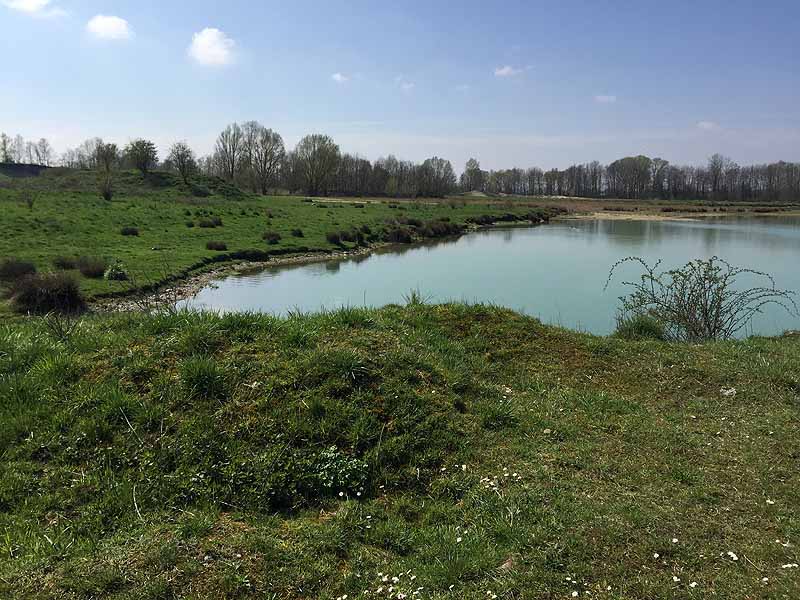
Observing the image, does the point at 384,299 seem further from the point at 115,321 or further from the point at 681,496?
the point at 681,496

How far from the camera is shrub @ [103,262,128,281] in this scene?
19.7 meters

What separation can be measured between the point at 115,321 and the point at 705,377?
7.70 metres

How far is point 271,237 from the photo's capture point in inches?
1387

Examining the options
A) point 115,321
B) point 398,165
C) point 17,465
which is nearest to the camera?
point 17,465

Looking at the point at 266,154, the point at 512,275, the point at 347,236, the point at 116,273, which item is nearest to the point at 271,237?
the point at 347,236

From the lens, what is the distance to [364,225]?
44.5 m

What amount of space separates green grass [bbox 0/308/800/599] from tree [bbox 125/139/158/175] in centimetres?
7011

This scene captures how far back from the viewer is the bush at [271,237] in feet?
113

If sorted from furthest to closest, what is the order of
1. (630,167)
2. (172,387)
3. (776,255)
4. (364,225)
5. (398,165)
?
(630,167)
(398,165)
(364,225)
(776,255)
(172,387)

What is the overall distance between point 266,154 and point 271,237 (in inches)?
2509

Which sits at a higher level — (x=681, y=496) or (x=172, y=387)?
(x=172, y=387)

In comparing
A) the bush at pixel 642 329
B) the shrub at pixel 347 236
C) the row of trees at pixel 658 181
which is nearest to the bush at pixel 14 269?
the bush at pixel 642 329

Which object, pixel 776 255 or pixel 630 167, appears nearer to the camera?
pixel 776 255

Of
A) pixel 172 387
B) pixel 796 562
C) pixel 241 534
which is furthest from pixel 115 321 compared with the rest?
pixel 796 562
